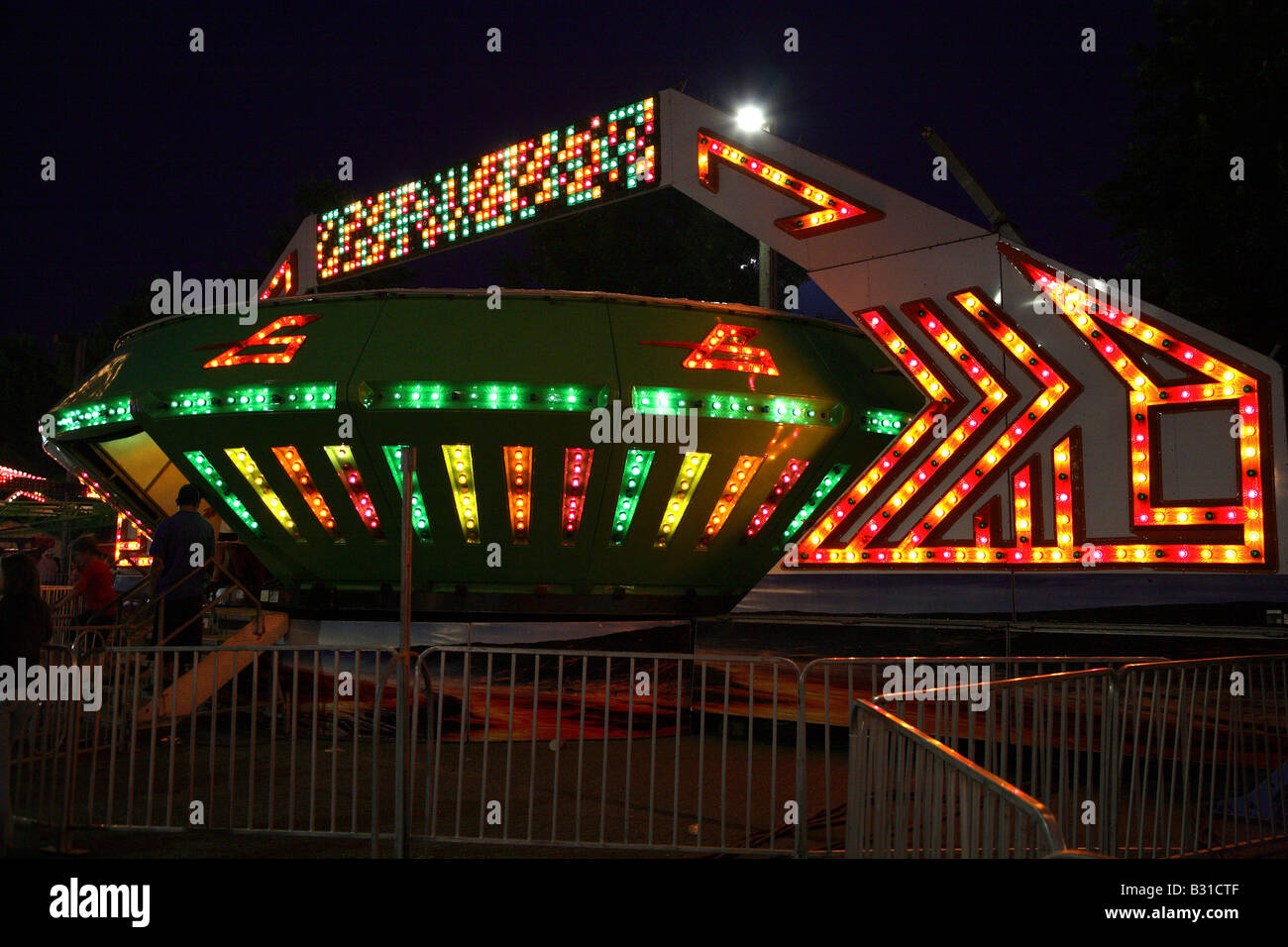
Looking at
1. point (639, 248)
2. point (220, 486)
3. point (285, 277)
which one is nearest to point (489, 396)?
point (220, 486)

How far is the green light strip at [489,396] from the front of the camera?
9.97m

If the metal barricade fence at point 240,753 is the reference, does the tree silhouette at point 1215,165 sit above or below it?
above

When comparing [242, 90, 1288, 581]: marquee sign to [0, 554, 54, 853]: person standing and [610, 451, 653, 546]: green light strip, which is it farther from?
[0, 554, 54, 853]: person standing

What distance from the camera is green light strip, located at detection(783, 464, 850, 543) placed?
453 inches

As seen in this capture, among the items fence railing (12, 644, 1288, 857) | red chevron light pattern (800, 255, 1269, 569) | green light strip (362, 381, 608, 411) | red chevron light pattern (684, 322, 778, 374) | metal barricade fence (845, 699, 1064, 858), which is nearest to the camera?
metal barricade fence (845, 699, 1064, 858)

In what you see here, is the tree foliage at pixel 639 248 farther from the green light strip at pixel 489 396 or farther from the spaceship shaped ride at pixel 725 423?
the green light strip at pixel 489 396

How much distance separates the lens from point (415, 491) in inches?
416

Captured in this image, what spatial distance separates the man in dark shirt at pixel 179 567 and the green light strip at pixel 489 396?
2.33 meters

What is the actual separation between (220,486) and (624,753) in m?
5.01

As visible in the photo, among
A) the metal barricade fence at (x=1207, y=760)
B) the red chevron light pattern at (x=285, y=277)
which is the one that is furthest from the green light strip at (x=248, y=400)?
the metal barricade fence at (x=1207, y=760)

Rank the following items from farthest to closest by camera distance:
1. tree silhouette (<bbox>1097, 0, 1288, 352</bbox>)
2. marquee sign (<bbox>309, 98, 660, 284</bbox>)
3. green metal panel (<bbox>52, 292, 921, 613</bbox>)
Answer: tree silhouette (<bbox>1097, 0, 1288, 352</bbox>)
marquee sign (<bbox>309, 98, 660, 284</bbox>)
green metal panel (<bbox>52, 292, 921, 613</bbox>)

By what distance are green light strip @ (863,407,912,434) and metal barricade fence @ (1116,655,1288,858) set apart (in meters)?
3.52

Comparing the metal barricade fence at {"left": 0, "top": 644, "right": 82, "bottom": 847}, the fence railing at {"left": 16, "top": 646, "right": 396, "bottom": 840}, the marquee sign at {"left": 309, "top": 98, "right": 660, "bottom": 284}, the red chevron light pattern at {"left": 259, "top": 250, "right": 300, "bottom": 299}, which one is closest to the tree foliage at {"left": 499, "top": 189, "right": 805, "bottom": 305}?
the red chevron light pattern at {"left": 259, "top": 250, "right": 300, "bottom": 299}

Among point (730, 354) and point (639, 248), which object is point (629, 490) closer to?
point (730, 354)
